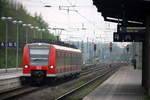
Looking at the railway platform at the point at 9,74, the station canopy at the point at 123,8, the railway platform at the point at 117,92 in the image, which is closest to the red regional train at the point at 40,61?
the railway platform at the point at 117,92

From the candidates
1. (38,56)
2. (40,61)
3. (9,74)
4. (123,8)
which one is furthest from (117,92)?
(9,74)

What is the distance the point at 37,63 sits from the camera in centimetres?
2830

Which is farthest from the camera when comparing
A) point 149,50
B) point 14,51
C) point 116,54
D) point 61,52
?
point 116,54

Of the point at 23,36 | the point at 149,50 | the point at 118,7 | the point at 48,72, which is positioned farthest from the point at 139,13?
the point at 23,36

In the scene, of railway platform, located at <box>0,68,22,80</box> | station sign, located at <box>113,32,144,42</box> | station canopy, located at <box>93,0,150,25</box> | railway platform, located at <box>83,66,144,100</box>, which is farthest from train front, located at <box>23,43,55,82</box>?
railway platform, located at <box>0,68,22,80</box>

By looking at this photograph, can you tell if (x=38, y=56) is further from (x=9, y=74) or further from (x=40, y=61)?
(x=9, y=74)

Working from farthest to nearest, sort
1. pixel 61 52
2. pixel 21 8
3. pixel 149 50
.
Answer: pixel 21 8, pixel 61 52, pixel 149 50

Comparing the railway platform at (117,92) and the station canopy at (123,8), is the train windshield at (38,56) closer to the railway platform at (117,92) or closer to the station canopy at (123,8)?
the railway platform at (117,92)

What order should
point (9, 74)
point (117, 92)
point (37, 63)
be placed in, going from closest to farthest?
point (117, 92) → point (37, 63) → point (9, 74)

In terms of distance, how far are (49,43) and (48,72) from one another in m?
2.12

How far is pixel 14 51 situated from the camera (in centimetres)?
8138

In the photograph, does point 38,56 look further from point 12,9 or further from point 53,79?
point 12,9

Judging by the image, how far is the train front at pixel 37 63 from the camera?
28.2 m

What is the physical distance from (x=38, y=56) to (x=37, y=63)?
17.7 inches
